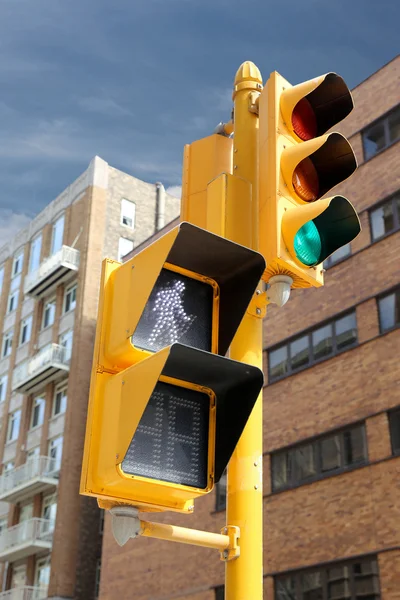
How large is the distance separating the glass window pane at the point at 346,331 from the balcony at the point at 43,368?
61.8ft

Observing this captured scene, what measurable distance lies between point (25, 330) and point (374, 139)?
2598 cm

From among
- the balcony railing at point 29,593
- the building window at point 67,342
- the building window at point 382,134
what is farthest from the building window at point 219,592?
the building window at point 67,342

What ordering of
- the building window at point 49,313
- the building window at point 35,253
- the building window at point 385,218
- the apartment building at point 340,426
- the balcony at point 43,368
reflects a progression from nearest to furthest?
the apartment building at point 340,426 < the building window at point 385,218 < the balcony at point 43,368 < the building window at point 49,313 < the building window at point 35,253

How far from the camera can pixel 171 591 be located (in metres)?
27.3

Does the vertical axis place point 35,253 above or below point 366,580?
above

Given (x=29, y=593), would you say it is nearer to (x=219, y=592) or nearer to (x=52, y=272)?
(x=219, y=592)

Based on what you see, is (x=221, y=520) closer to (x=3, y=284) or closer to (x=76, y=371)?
(x=76, y=371)

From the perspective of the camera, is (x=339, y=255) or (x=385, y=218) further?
(x=339, y=255)

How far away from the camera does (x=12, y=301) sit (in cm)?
4869

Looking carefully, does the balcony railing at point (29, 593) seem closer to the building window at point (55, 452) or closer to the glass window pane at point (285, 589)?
the building window at point (55, 452)

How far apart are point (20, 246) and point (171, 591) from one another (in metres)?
28.2

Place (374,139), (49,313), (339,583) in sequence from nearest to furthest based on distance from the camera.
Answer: (339,583), (374,139), (49,313)

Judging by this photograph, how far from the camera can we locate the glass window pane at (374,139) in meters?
26.3

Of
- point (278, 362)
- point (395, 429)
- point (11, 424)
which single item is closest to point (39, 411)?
point (11, 424)
